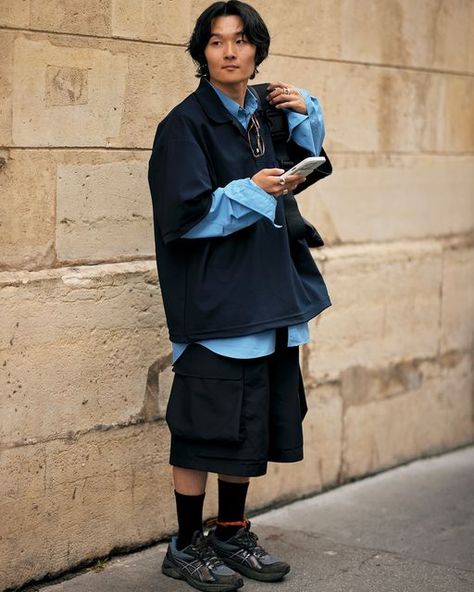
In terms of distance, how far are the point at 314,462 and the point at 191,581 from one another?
4.58 ft

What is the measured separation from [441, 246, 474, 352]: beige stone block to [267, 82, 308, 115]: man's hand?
2.27 meters

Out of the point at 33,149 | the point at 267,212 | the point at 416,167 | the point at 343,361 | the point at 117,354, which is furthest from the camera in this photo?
the point at 416,167

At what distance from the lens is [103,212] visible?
4.54m

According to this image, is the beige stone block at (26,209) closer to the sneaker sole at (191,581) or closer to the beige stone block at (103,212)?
the beige stone block at (103,212)

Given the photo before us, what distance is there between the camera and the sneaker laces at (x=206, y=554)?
4316 mm

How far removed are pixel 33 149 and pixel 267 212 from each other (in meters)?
0.88

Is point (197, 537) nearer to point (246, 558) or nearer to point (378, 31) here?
point (246, 558)

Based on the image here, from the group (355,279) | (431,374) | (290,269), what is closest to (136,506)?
(290,269)

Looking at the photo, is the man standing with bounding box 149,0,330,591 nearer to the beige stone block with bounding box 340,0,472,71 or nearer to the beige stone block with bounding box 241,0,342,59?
the beige stone block with bounding box 241,0,342,59

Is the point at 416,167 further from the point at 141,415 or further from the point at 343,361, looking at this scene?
the point at 141,415

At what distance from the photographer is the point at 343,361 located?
18.9 ft

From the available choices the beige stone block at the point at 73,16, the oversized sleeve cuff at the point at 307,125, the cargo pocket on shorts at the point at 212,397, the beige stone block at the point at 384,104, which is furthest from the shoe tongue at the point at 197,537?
the beige stone block at the point at 384,104

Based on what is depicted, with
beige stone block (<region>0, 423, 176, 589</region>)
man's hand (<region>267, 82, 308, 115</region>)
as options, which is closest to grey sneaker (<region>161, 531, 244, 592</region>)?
beige stone block (<region>0, 423, 176, 589</region>)

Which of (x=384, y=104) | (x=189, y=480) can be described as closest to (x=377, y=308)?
(x=384, y=104)
